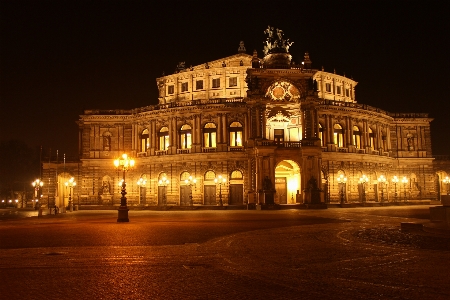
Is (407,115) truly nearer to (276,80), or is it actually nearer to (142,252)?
(276,80)

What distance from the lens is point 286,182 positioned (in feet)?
194

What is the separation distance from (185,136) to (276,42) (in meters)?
17.4

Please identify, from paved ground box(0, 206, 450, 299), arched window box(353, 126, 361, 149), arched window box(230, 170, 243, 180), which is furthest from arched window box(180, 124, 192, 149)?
paved ground box(0, 206, 450, 299)

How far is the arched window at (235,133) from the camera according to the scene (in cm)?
5978

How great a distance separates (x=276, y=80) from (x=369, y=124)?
18519mm

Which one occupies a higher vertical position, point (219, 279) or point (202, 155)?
point (202, 155)

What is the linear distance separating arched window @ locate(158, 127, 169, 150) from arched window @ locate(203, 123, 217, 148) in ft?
19.6

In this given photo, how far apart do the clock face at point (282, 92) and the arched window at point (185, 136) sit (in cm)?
1234

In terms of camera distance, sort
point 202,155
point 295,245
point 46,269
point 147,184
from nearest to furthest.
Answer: point 46,269 < point 295,245 < point 202,155 < point 147,184

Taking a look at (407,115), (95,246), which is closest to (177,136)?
(407,115)

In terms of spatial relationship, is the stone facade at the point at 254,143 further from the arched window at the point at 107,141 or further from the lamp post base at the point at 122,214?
the lamp post base at the point at 122,214

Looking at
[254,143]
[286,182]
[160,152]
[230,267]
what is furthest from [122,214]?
[160,152]

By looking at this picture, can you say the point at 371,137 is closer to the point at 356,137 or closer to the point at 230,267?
the point at 356,137

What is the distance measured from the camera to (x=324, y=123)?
201ft
